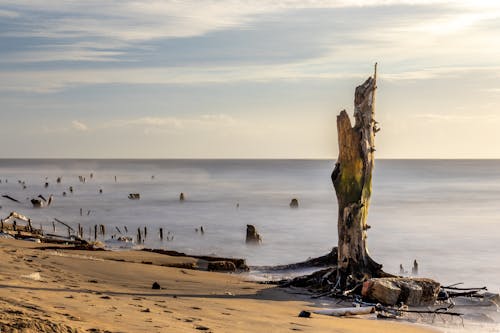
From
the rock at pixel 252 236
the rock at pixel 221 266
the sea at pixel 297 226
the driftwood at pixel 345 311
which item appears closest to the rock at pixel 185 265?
the rock at pixel 221 266

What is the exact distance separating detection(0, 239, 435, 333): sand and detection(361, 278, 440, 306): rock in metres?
1.66

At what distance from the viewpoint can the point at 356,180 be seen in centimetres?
1958

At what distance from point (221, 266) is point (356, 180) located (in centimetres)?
722

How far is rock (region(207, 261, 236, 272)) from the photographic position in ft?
79.3

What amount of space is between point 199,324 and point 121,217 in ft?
139

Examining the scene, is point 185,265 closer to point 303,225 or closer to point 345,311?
point 345,311

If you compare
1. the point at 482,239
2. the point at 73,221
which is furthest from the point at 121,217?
the point at 482,239

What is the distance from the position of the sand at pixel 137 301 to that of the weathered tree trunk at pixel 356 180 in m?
2.20

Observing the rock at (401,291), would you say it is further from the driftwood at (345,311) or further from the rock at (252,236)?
the rock at (252,236)

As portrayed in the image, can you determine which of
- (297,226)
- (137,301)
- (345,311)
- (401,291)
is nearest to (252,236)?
(297,226)

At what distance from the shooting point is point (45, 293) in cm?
1301

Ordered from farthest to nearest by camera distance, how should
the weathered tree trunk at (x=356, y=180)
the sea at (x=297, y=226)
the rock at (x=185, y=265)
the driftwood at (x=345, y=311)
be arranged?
the sea at (x=297, y=226), the rock at (x=185, y=265), the weathered tree trunk at (x=356, y=180), the driftwood at (x=345, y=311)

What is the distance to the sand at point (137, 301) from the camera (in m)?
10.5

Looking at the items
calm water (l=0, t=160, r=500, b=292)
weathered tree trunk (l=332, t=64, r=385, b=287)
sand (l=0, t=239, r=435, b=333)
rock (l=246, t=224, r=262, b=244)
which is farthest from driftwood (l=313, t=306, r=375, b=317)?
rock (l=246, t=224, r=262, b=244)
